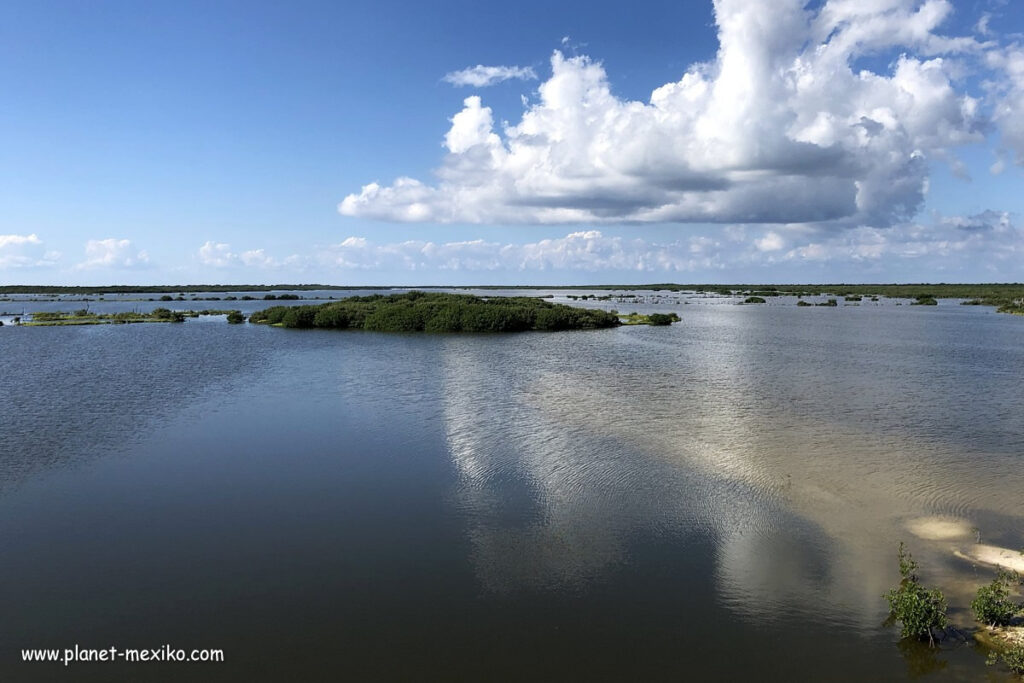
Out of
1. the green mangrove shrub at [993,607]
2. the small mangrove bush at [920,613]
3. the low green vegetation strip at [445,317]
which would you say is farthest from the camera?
the low green vegetation strip at [445,317]

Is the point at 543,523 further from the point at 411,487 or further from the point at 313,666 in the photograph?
the point at 313,666

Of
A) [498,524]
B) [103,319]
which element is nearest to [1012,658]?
[498,524]

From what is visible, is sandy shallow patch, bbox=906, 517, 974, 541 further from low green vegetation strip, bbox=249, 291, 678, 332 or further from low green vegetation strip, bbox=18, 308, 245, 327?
low green vegetation strip, bbox=18, 308, 245, 327

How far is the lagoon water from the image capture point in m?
10.3

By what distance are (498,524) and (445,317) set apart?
184 feet

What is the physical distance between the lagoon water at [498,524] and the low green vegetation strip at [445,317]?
3604 centimetres

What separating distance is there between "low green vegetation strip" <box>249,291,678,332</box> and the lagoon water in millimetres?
36039

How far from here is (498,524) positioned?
596 inches

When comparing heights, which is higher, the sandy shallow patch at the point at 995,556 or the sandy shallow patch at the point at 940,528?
the sandy shallow patch at the point at 940,528

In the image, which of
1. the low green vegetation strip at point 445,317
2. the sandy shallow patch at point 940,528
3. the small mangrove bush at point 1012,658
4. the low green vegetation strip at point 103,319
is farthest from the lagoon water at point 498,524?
the low green vegetation strip at point 103,319

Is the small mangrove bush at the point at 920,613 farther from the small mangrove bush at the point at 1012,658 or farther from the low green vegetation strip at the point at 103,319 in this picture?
the low green vegetation strip at the point at 103,319

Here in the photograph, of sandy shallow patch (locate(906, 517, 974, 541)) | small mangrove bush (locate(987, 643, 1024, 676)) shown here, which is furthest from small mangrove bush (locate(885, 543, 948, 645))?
sandy shallow patch (locate(906, 517, 974, 541))

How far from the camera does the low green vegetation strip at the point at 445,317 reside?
230 feet

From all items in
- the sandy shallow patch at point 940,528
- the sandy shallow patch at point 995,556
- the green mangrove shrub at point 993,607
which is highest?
the green mangrove shrub at point 993,607
